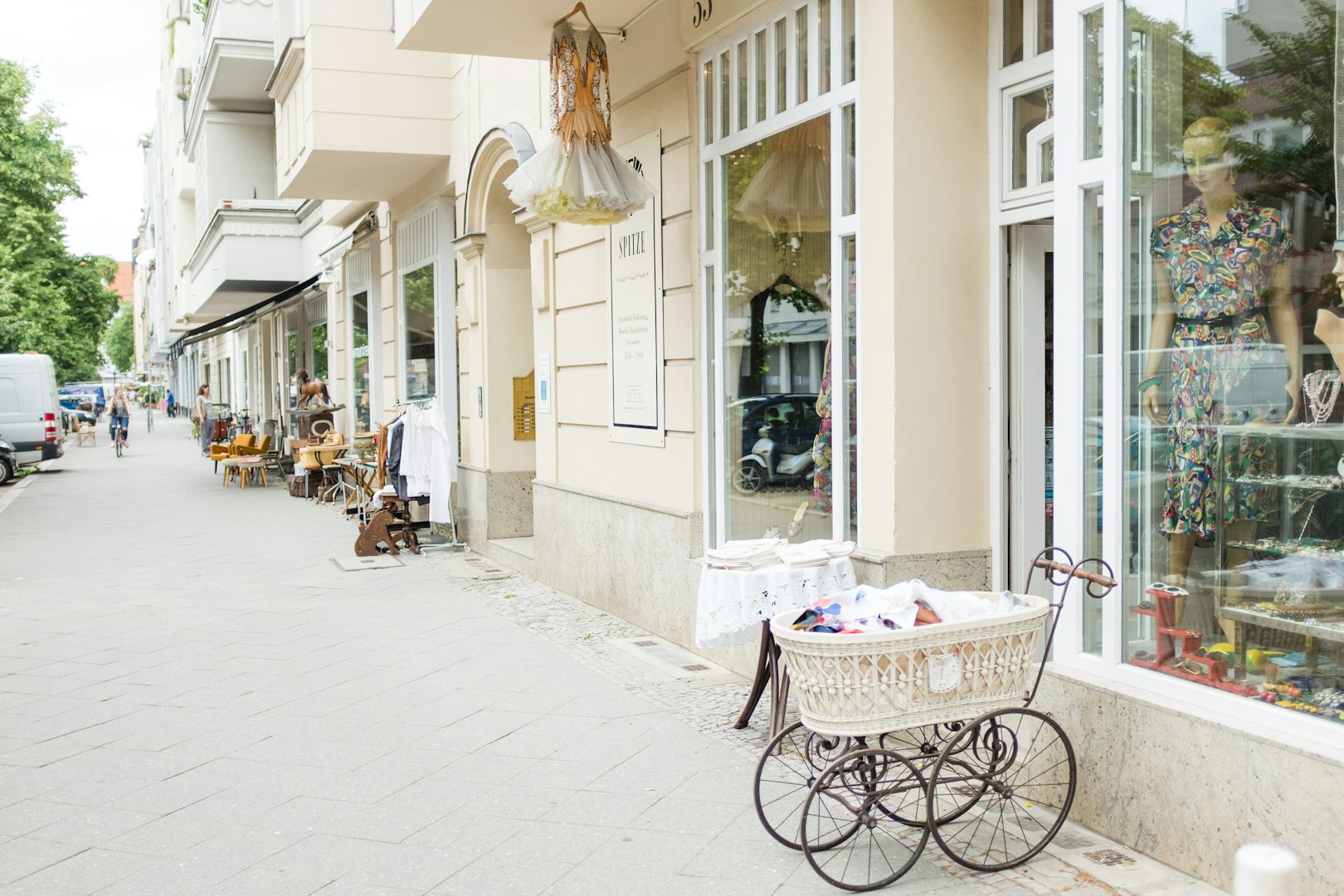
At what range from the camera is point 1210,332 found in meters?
4.21

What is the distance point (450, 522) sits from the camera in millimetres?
12125

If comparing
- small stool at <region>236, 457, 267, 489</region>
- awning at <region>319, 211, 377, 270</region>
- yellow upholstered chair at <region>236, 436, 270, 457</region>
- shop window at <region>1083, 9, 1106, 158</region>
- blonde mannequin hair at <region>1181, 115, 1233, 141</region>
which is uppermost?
awning at <region>319, 211, 377, 270</region>

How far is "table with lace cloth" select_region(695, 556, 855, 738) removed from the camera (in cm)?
492

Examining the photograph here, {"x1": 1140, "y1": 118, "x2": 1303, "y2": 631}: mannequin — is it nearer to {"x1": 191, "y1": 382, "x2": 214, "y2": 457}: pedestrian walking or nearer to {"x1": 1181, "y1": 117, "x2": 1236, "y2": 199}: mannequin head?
{"x1": 1181, "y1": 117, "x2": 1236, "y2": 199}: mannequin head

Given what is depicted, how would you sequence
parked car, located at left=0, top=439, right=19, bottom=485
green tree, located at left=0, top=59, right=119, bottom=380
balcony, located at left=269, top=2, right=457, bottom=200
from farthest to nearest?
green tree, located at left=0, top=59, right=119, bottom=380
parked car, located at left=0, top=439, right=19, bottom=485
balcony, located at left=269, top=2, right=457, bottom=200

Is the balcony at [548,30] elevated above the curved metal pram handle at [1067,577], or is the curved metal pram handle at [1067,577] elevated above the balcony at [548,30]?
the balcony at [548,30]

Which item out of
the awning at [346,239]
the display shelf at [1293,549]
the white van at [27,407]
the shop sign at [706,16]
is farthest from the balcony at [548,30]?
the white van at [27,407]

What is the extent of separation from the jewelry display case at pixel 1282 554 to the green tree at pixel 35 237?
116 ft

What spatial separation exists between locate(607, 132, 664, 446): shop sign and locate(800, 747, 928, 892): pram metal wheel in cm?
369

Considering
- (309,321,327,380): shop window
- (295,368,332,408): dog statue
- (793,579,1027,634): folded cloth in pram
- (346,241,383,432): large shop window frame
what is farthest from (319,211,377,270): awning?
(793,579,1027,634): folded cloth in pram

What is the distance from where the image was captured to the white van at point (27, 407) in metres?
23.9

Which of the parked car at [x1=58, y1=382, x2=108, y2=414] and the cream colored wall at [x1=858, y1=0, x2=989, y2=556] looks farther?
the parked car at [x1=58, y1=382, x2=108, y2=414]

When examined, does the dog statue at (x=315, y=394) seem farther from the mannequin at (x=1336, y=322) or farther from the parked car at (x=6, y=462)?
the mannequin at (x=1336, y=322)

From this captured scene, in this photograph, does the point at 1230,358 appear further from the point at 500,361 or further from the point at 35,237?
the point at 35,237
